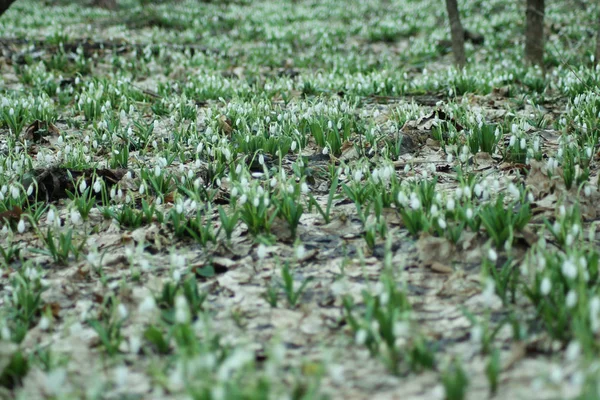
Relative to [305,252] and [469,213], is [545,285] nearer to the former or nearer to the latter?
[469,213]

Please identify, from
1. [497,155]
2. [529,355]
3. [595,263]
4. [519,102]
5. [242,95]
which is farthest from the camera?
[242,95]

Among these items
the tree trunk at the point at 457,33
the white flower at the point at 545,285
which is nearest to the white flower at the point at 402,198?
the white flower at the point at 545,285

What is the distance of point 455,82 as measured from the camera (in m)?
6.86

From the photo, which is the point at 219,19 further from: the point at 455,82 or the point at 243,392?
the point at 243,392

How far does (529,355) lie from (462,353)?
24 cm

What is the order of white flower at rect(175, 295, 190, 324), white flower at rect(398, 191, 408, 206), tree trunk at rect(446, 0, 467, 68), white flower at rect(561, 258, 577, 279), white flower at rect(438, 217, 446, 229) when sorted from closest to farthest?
white flower at rect(175, 295, 190, 324) → white flower at rect(561, 258, 577, 279) → white flower at rect(438, 217, 446, 229) → white flower at rect(398, 191, 408, 206) → tree trunk at rect(446, 0, 467, 68)

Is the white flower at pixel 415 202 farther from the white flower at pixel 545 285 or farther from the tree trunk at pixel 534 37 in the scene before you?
the tree trunk at pixel 534 37

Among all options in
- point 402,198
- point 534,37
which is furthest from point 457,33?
point 402,198

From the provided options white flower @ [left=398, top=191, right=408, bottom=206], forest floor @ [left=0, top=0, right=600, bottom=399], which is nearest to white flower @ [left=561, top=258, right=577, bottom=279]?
forest floor @ [left=0, top=0, right=600, bottom=399]

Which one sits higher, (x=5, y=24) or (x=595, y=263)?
(x=5, y=24)

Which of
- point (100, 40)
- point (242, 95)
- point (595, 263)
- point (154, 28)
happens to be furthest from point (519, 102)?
point (154, 28)

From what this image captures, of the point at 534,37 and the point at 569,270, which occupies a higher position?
the point at 534,37

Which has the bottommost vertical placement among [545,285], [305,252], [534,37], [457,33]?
[305,252]

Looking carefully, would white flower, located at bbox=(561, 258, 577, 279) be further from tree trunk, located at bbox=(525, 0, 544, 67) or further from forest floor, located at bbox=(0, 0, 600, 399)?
tree trunk, located at bbox=(525, 0, 544, 67)
